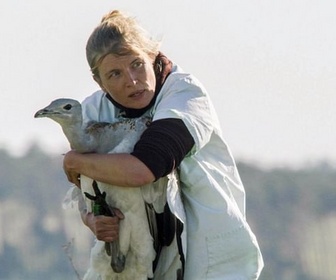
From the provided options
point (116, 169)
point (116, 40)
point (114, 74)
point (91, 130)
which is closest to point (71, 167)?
point (91, 130)

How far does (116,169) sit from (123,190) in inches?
5.6

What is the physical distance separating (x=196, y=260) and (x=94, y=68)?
786 mm

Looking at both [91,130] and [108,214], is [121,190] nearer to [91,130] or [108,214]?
[108,214]

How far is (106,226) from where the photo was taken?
8.38 m

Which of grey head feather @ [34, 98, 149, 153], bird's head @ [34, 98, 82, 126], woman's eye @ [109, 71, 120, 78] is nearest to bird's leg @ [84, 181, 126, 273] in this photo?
grey head feather @ [34, 98, 149, 153]

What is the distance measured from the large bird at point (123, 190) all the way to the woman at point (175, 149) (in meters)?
0.05

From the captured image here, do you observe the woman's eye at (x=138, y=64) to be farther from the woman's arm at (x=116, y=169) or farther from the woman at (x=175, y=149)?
the woman's arm at (x=116, y=169)

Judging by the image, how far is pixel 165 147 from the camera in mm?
8195

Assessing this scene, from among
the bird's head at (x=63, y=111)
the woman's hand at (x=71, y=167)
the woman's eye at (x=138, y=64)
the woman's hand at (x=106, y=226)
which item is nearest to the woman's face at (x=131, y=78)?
the woman's eye at (x=138, y=64)

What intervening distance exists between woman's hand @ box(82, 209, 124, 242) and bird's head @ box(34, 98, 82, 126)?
0.36 meters

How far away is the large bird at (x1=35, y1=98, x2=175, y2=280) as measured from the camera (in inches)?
328

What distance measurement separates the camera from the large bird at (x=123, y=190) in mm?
8328

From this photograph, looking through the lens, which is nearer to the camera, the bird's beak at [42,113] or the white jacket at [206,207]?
the bird's beak at [42,113]

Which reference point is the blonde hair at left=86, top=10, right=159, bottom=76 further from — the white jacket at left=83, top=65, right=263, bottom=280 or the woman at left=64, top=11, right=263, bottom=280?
the white jacket at left=83, top=65, right=263, bottom=280
